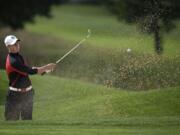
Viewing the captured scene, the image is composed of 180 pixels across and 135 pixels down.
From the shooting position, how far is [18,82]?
1498 cm

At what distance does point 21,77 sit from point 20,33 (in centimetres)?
4395

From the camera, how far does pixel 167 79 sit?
2066 cm

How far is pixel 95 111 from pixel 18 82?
125 inches

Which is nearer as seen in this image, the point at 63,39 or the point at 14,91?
the point at 14,91

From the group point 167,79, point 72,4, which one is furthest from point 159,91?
point 72,4

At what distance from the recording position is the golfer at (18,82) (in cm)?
1462

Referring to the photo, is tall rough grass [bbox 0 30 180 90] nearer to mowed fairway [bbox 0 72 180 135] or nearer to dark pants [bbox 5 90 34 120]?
mowed fairway [bbox 0 72 180 135]

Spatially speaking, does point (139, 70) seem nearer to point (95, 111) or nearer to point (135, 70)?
point (135, 70)

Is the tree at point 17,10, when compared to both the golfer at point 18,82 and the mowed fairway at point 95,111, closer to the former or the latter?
the mowed fairway at point 95,111

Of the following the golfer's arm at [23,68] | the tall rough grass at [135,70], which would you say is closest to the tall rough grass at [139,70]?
the tall rough grass at [135,70]

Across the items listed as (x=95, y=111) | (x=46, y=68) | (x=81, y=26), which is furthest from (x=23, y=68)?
(x=81, y=26)

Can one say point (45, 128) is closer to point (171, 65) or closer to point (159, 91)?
point (159, 91)

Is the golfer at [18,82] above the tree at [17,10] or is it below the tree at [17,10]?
below

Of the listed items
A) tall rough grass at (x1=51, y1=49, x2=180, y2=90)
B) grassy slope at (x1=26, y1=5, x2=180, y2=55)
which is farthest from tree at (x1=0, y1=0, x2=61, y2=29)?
tall rough grass at (x1=51, y1=49, x2=180, y2=90)
